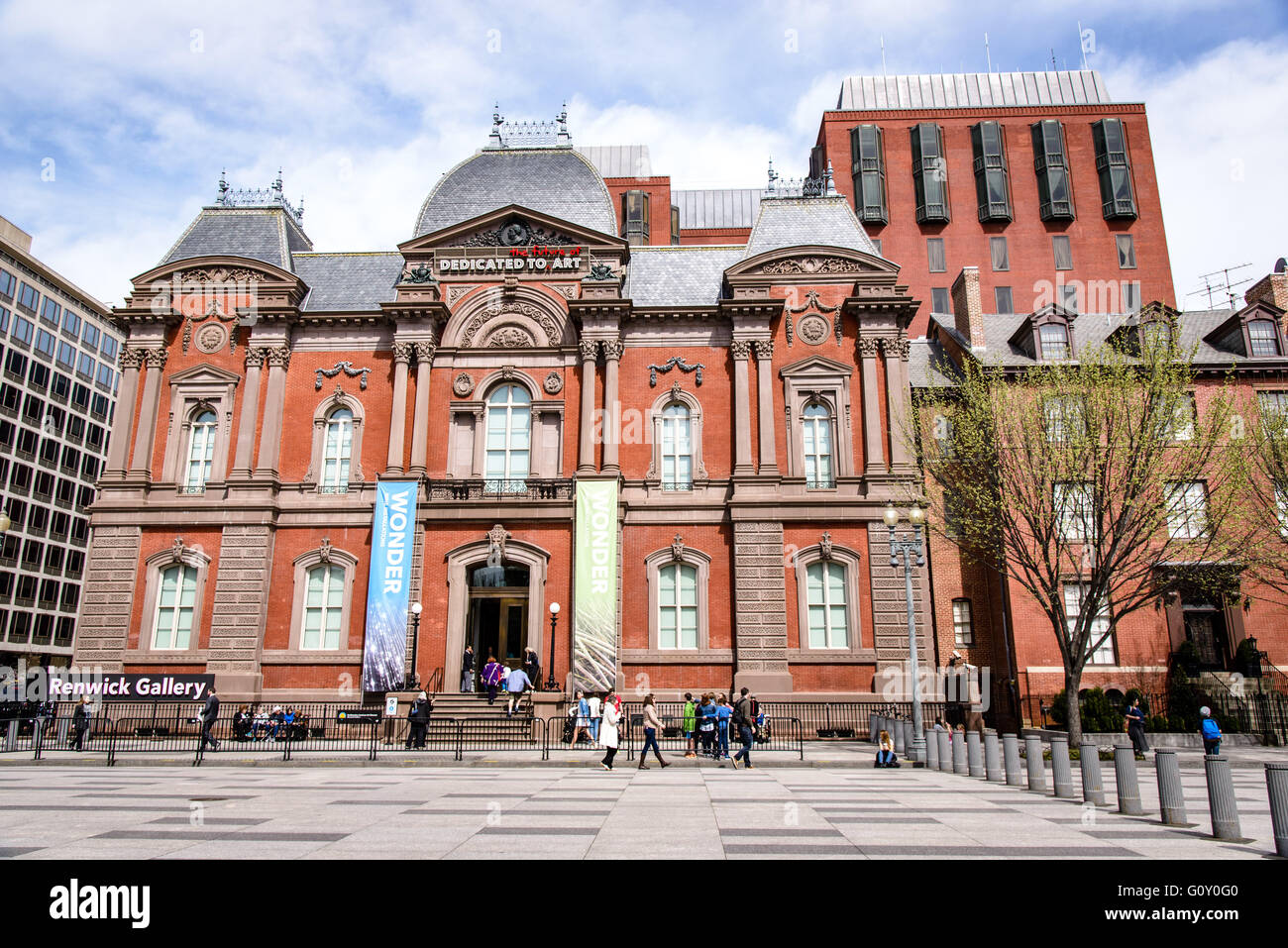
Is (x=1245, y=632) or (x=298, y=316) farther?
(x=298, y=316)

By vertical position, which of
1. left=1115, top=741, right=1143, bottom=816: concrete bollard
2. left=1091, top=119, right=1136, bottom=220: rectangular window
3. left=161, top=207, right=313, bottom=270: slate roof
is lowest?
left=1115, top=741, right=1143, bottom=816: concrete bollard

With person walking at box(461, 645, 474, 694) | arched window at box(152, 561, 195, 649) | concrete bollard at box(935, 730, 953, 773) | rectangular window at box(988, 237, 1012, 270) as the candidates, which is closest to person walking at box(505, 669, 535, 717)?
person walking at box(461, 645, 474, 694)

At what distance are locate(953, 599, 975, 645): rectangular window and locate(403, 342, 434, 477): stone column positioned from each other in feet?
68.4

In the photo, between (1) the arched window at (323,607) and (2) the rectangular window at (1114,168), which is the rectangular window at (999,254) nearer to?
(2) the rectangular window at (1114,168)

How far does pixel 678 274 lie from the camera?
118 ft

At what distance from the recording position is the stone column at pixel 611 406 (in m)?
32.3

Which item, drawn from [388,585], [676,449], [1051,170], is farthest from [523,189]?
[1051,170]

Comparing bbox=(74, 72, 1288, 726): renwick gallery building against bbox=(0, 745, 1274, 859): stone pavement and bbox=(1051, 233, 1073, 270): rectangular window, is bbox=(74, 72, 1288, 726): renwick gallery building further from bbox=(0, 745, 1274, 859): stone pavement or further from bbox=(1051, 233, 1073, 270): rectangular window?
bbox=(1051, 233, 1073, 270): rectangular window

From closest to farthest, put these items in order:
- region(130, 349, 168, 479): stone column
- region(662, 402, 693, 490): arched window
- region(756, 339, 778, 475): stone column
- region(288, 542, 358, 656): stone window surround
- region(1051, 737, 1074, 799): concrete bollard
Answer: region(1051, 737, 1074, 799): concrete bollard < region(288, 542, 358, 656): stone window surround < region(756, 339, 778, 475): stone column < region(662, 402, 693, 490): arched window < region(130, 349, 168, 479): stone column

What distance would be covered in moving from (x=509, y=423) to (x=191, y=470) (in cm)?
1243

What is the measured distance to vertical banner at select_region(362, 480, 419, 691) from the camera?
29.7 metres

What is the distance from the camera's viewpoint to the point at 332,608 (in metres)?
32.2
